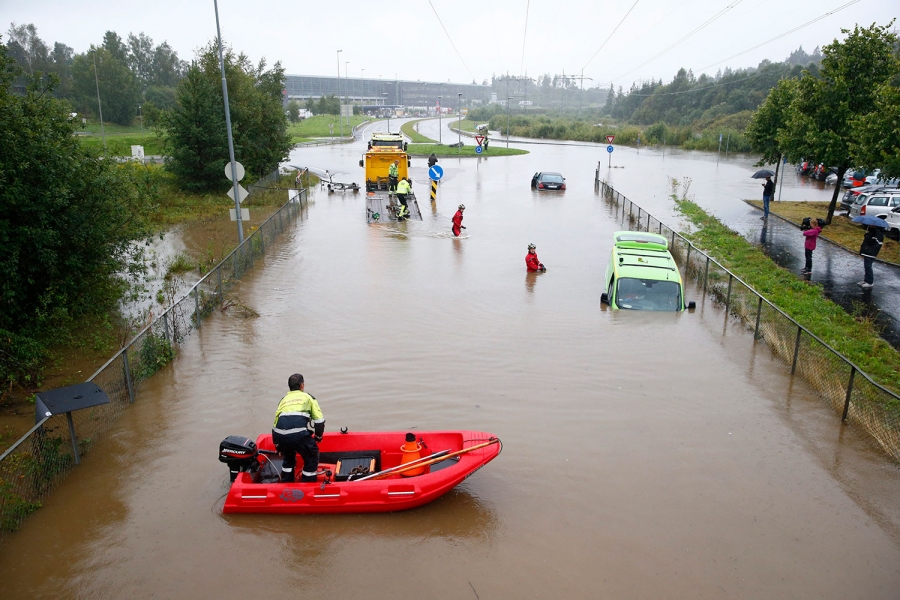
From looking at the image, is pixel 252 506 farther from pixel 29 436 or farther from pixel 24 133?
pixel 24 133

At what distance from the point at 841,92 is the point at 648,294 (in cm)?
1612

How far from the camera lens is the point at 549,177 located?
3591cm

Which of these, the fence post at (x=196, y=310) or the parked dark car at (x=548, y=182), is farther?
the parked dark car at (x=548, y=182)

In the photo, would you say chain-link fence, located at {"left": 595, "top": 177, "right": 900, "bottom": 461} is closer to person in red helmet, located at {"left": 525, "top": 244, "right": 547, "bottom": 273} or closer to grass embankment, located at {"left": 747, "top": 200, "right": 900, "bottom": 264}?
person in red helmet, located at {"left": 525, "top": 244, "right": 547, "bottom": 273}

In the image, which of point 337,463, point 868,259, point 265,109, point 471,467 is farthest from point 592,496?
point 265,109

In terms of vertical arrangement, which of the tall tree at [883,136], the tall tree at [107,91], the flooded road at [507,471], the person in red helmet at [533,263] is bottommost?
the flooded road at [507,471]

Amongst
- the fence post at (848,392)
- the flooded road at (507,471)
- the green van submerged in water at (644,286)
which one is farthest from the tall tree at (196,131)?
the fence post at (848,392)

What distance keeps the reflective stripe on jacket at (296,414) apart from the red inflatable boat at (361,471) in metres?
0.63

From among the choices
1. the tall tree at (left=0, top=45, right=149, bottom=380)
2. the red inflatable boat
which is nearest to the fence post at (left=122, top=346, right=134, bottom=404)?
the tall tree at (left=0, top=45, right=149, bottom=380)

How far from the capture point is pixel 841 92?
2544 centimetres

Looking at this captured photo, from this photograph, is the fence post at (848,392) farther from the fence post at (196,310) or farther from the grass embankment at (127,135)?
the grass embankment at (127,135)

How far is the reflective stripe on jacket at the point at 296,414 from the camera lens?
7812 mm

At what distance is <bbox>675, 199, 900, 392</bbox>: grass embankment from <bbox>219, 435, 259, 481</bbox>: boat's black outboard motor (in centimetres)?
1020

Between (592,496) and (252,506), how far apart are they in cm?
407
